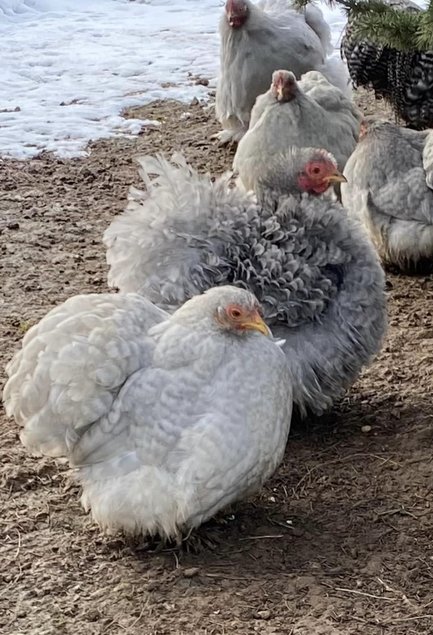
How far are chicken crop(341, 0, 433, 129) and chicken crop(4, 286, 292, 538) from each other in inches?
176

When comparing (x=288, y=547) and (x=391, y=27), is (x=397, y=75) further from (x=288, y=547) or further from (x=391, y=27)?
(x=288, y=547)

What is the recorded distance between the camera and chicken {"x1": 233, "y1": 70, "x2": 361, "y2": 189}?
227 inches

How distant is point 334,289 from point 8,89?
6159mm

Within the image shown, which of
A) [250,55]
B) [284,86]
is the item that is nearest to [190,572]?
[284,86]

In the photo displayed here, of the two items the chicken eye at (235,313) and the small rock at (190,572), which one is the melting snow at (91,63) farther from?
the small rock at (190,572)

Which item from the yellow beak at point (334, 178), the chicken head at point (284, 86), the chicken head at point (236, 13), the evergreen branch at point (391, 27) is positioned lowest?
the yellow beak at point (334, 178)

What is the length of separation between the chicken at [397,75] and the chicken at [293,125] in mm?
1164

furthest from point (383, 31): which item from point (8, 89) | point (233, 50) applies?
point (8, 89)

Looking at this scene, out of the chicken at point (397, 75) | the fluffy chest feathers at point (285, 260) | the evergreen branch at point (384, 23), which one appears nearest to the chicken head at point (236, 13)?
the chicken at point (397, 75)

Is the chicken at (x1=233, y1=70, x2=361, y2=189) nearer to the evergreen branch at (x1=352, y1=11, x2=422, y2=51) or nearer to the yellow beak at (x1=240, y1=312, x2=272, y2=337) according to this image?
the evergreen branch at (x1=352, y1=11, x2=422, y2=51)

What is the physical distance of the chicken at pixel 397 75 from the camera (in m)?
7.32

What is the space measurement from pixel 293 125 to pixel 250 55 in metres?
1.78

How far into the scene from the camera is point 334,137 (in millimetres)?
6141

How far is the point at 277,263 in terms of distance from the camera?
4.04m
